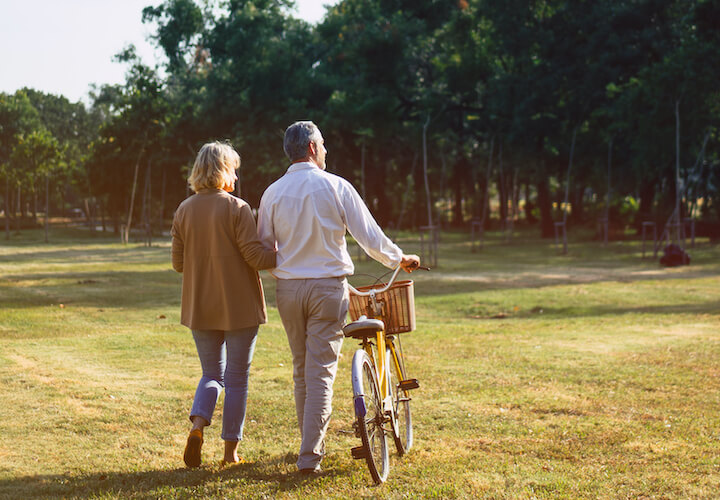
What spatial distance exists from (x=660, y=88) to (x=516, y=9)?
7393 millimetres

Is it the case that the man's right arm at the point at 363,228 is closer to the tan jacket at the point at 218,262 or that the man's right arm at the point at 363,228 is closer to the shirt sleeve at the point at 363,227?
the shirt sleeve at the point at 363,227

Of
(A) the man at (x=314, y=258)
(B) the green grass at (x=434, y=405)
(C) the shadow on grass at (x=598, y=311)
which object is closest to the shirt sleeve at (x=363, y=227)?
(A) the man at (x=314, y=258)

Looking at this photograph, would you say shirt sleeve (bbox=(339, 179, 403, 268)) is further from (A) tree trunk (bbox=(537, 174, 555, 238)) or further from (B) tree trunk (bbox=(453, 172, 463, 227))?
(B) tree trunk (bbox=(453, 172, 463, 227))

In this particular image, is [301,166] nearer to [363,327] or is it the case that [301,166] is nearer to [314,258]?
[314,258]

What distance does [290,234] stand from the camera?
4.41 meters

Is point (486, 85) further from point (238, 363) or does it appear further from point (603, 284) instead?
point (238, 363)

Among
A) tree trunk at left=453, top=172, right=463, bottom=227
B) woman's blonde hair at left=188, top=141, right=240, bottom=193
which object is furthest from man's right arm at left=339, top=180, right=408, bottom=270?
tree trunk at left=453, top=172, right=463, bottom=227

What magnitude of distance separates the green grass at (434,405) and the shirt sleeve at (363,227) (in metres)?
1.25

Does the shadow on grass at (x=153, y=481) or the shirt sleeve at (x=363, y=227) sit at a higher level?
the shirt sleeve at (x=363, y=227)

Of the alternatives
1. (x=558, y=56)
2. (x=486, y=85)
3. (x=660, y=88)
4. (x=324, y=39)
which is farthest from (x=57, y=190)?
(x=660, y=88)

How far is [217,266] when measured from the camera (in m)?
4.50

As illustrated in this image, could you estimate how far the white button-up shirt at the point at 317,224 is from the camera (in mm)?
4363

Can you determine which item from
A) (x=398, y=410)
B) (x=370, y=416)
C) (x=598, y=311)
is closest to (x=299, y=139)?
(x=370, y=416)

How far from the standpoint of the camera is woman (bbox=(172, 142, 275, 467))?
4480 millimetres
